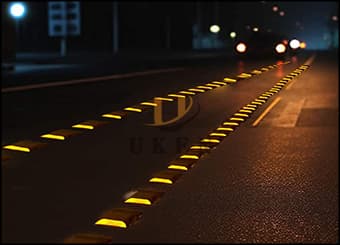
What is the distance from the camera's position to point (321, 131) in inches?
607

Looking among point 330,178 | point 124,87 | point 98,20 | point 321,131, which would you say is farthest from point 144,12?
point 330,178

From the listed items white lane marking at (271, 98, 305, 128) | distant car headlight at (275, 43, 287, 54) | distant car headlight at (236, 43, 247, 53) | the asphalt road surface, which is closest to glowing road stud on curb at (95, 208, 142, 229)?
the asphalt road surface

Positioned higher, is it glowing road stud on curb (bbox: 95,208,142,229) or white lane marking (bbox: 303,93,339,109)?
glowing road stud on curb (bbox: 95,208,142,229)

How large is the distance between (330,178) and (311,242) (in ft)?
13.9

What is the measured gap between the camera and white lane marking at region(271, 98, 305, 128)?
16828 mm

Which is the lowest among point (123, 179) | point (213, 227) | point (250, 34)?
point (123, 179)

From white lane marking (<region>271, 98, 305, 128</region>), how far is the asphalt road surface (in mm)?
60

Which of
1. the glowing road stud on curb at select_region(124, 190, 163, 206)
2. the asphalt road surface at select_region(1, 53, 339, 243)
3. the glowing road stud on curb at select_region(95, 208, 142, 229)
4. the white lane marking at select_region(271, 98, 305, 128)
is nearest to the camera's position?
the glowing road stud on curb at select_region(95, 208, 142, 229)

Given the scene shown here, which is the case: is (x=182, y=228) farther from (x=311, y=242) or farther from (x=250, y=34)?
(x=250, y=34)

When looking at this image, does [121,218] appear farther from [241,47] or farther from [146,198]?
[241,47]

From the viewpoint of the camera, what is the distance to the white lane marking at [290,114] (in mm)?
16828

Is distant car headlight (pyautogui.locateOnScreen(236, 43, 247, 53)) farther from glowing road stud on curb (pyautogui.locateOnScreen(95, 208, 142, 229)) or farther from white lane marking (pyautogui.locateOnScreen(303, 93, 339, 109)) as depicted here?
white lane marking (pyautogui.locateOnScreen(303, 93, 339, 109))

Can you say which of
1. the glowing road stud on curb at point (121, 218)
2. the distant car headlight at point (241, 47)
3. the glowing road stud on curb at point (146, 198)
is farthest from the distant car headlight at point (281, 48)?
the glowing road stud on curb at point (121, 218)

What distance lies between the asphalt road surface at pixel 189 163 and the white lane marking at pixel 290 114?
0.20 feet
